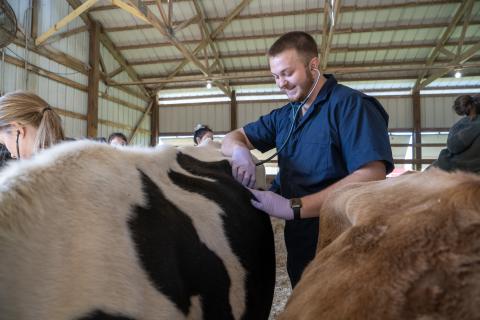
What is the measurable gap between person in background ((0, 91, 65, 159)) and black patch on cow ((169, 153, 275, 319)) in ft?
2.69

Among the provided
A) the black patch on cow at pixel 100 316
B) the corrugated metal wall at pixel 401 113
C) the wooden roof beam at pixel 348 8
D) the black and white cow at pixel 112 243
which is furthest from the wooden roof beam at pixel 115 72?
the black patch on cow at pixel 100 316

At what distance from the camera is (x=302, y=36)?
2.13 m

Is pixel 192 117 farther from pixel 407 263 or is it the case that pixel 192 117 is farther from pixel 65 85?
pixel 407 263

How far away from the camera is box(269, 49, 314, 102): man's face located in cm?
208

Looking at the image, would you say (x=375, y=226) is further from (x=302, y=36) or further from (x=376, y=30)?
(x=376, y=30)

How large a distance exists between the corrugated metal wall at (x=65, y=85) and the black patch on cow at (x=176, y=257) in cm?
950

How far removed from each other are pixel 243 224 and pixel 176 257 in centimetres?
64

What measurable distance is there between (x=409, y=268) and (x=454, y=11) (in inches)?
532

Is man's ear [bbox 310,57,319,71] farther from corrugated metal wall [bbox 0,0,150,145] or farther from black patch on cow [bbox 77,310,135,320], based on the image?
corrugated metal wall [bbox 0,0,150,145]

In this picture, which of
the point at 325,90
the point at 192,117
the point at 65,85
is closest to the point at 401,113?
the point at 192,117

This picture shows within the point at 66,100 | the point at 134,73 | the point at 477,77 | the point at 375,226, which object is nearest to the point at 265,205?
the point at 375,226

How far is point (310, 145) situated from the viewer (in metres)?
2.13

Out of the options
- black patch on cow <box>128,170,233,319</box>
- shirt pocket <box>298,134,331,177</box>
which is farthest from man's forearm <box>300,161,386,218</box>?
black patch on cow <box>128,170,233,319</box>

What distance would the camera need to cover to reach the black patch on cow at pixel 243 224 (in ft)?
5.28
